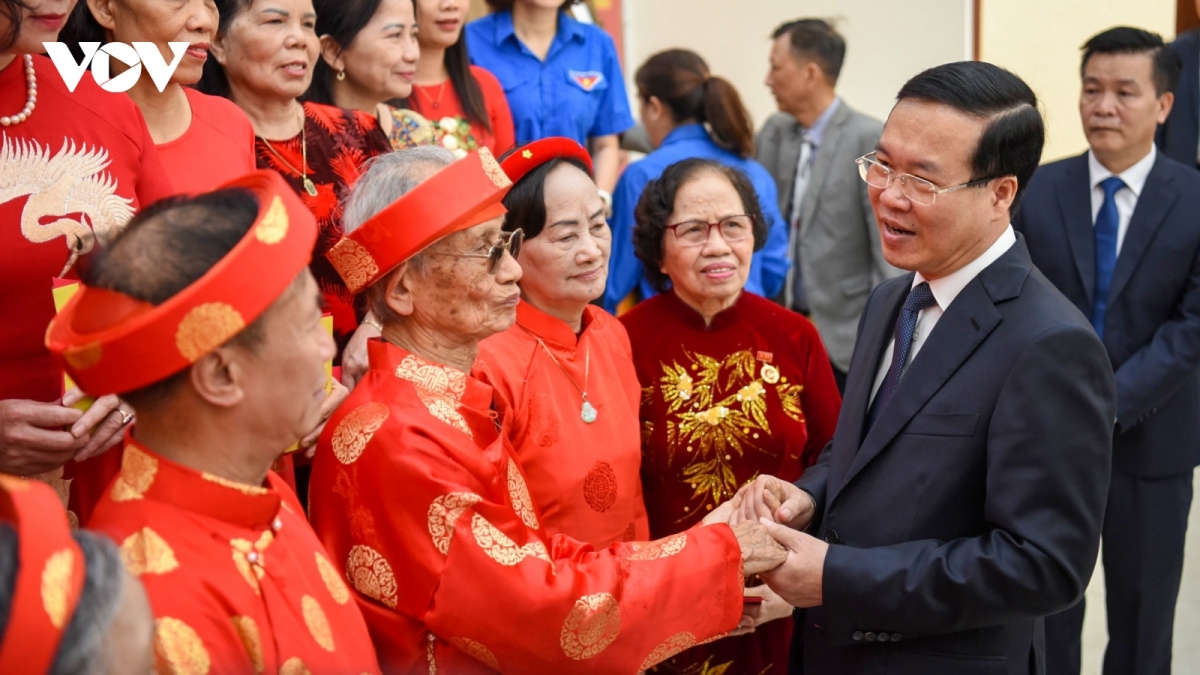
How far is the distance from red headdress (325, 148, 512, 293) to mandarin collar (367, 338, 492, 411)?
0.13 m

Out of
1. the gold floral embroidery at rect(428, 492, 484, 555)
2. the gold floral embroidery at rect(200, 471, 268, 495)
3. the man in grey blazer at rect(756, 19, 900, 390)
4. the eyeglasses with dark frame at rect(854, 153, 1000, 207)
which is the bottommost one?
the man in grey blazer at rect(756, 19, 900, 390)

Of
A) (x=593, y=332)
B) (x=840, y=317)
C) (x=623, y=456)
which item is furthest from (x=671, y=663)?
(x=840, y=317)

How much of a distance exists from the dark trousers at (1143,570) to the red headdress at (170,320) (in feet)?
Result: 10.6

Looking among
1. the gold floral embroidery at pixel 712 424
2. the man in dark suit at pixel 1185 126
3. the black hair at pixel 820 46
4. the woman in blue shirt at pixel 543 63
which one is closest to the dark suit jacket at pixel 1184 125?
the man in dark suit at pixel 1185 126

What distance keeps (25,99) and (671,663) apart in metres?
1.98

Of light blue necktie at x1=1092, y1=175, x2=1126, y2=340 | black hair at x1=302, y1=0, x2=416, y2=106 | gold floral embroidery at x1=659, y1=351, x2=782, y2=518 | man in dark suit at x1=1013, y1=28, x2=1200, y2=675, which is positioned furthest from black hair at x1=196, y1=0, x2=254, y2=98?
light blue necktie at x1=1092, y1=175, x2=1126, y2=340

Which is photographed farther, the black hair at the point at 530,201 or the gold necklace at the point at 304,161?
the gold necklace at the point at 304,161

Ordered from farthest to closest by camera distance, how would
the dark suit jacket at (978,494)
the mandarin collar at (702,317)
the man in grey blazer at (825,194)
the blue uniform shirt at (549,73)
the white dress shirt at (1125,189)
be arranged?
the man in grey blazer at (825,194) → the blue uniform shirt at (549,73) → the white dress shirt at (1125,189) → the mandarin collar at (702,317) → the dark suit jacket at (978,494)

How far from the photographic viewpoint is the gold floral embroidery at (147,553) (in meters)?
1.52

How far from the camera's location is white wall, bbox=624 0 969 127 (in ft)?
24.9

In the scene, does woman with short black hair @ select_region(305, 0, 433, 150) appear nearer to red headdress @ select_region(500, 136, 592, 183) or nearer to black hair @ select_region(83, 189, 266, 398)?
red headdress @ select_region(500, 136, 592, 183)

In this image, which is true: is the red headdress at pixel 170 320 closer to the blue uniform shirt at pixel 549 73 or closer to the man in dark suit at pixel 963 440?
the man in dark suit at pixel 963 440

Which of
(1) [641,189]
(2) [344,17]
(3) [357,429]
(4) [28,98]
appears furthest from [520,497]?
(1) [641,189]

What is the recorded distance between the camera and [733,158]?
4.98m
